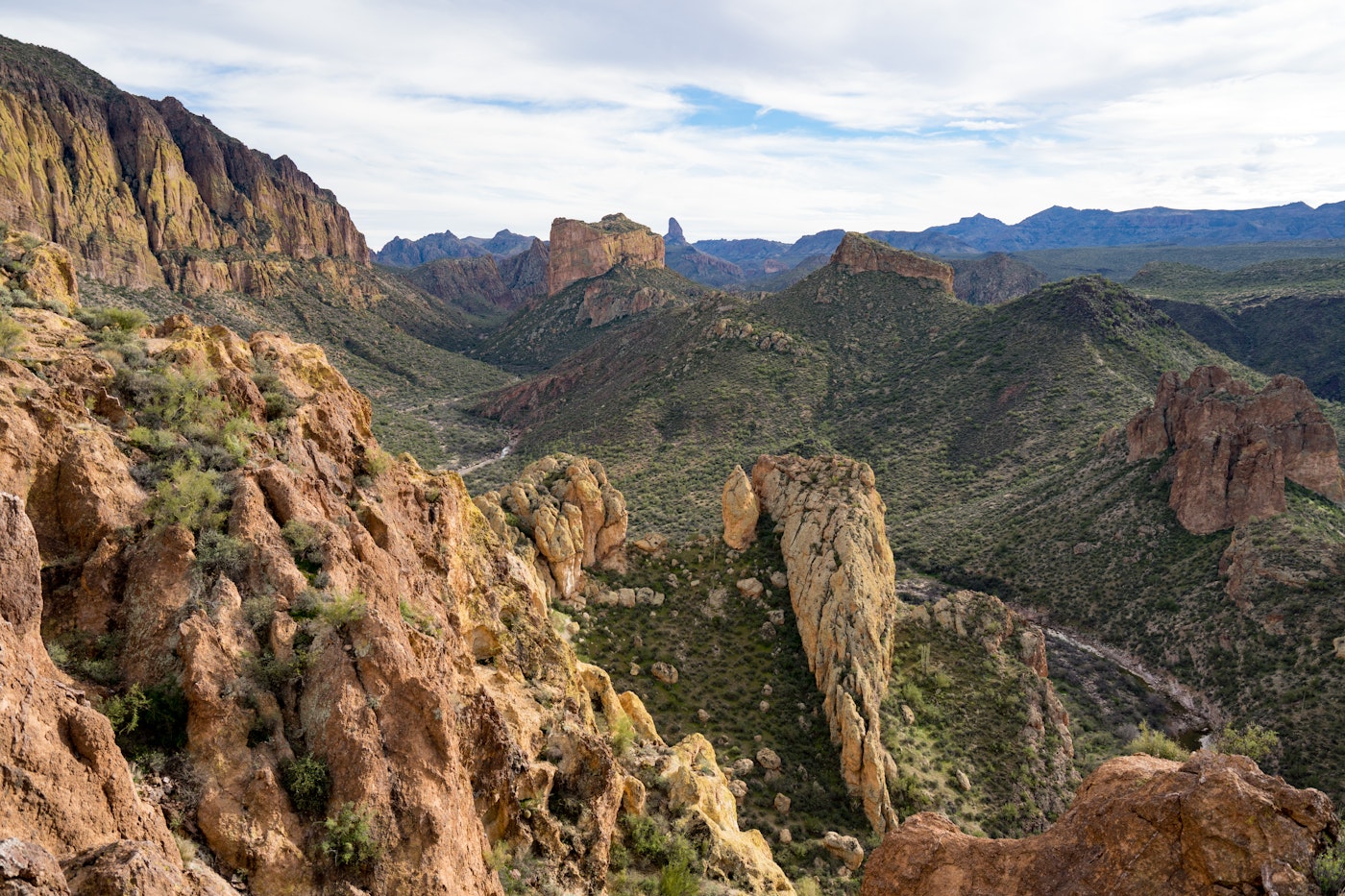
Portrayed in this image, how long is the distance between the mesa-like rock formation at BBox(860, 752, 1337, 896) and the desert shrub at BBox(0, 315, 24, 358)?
1837cm

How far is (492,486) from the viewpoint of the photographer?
78.8 meters

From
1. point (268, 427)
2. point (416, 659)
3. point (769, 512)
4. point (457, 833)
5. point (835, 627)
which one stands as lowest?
point (835, 627)

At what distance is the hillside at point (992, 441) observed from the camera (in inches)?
1775

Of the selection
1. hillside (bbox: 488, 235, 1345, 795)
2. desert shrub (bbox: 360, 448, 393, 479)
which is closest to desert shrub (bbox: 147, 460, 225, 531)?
desert shrub (bbox: 360, 448, 393, 479)

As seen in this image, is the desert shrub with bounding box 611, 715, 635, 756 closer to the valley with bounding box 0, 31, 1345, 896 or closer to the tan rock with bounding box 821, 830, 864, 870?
the valley with bounding box 0, 31, 1345, 896

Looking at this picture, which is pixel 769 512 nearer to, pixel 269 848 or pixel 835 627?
pixel 835 627

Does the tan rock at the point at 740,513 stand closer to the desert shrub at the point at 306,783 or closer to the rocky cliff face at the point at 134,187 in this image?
the desert shrub at the point at 306,783

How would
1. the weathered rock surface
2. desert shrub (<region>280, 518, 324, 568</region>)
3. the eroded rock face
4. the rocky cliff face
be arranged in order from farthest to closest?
the rocky cliff face < the weathered rock surface < the eroded rock face < desert shrub (<region>280, 518, 324, 568</region>)

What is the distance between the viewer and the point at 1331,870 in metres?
8.68

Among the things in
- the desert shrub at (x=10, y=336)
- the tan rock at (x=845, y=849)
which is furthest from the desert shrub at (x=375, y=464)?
the tan rock at (x=845, y=849)

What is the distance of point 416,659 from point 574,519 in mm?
24976

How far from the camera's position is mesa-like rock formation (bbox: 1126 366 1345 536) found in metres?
51.7

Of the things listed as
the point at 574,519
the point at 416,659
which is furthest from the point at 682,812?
the point at 574,519

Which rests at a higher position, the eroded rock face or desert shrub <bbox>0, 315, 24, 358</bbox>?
desert shrub <bbox>0, 315, 24, 358</bbox>
